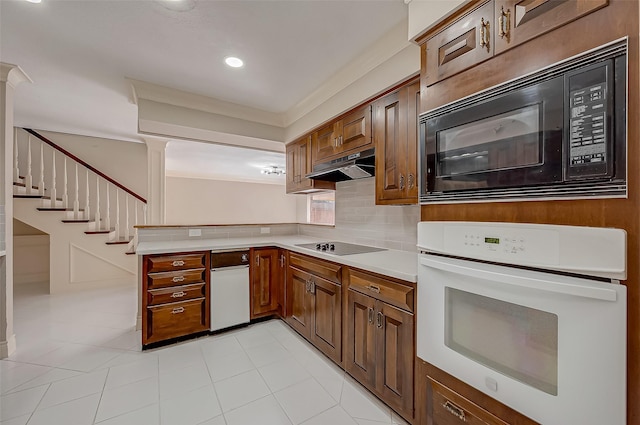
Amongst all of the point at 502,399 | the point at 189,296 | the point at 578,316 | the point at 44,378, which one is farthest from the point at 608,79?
the point at 44,378

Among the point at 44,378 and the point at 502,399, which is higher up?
the point at 502,399

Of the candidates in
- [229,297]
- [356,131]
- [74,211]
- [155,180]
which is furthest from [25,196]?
[356,131]

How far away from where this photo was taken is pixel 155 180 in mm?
4422

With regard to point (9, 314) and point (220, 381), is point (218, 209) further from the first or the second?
point (220, 381)

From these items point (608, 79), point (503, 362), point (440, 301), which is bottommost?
point (503, 362)

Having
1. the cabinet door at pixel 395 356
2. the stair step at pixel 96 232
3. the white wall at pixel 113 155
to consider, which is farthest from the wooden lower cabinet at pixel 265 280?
the white wall at pixel 113 155

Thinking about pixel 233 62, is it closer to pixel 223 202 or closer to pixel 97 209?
pixel 97 209

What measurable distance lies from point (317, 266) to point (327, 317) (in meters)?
0.42

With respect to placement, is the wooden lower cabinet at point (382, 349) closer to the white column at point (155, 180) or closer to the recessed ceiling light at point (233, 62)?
the recessed ceiling light at point (233, 62)

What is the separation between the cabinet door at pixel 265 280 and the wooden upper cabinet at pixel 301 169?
32.4 inches

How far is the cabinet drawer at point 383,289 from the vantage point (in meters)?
1.52

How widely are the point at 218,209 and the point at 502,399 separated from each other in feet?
27.6

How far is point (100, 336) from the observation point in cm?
269

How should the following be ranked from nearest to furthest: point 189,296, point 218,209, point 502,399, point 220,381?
1. point 502,399
2. point 220,381
3. point 189,296
4. point 218,209
